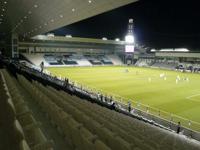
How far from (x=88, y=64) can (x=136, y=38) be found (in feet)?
61.6

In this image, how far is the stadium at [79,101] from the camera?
195 inches

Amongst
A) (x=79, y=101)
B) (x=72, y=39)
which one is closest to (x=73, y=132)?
(x=79, y=101)

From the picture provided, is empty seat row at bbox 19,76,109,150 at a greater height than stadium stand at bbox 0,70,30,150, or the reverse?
stadium stand at bbox 0,70,30,150

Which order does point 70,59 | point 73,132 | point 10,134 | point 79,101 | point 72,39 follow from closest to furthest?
point 10,134 → point 73,132 → point 79,101 → point 72,39 → point 70,59

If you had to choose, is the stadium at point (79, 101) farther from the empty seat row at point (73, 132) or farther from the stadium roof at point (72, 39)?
the stadium roof at point (72, 39)

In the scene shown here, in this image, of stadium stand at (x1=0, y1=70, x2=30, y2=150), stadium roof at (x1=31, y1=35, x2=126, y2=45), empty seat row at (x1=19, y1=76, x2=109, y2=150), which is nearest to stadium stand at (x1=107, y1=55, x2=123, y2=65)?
stadium roof at (x1=31, y1=35, x2=126, y2=45)

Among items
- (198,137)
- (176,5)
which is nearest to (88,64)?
(176,5)

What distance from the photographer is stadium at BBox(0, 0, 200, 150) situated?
4942 mm

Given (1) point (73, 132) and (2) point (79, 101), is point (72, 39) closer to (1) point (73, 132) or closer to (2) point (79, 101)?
(2) point (79, 101)

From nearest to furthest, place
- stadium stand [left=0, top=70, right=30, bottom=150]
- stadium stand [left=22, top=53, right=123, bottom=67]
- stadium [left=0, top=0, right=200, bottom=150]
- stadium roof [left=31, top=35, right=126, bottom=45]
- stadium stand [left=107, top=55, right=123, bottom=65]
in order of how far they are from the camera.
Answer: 1. stadium stand [left=0, top=70, right=30, bottom=150]
2. stadium [left=0, top=0, right=200, bottom=150]
3. stadium roof [left=31, top=35, right=126, bottom=45]
4. stadium stand [left=22, top=53, right=123, bottom=67]
5. stadium stand [left=107, top=55, right=123, bottom=65]

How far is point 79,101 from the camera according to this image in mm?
11547

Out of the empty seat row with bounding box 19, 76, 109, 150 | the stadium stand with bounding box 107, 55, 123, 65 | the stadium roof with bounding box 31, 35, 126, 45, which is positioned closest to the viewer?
the empty seat row with bounding box 19, 76, 109, 150

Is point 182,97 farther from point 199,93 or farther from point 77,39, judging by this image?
point 77,39

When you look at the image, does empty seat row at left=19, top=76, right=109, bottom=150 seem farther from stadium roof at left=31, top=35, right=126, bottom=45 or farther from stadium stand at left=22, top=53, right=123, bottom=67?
stadium roof at left=31, top=35, right=126, bottom=45
